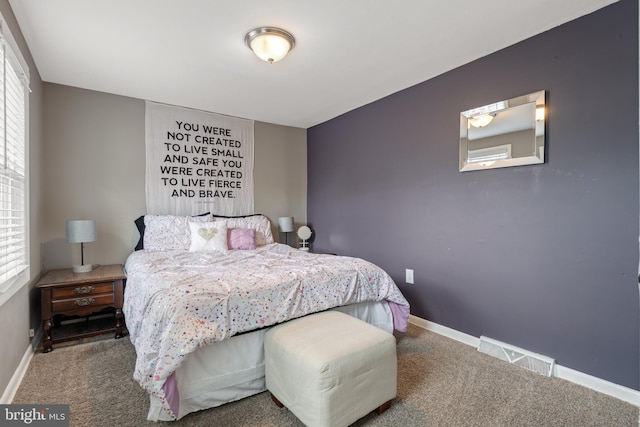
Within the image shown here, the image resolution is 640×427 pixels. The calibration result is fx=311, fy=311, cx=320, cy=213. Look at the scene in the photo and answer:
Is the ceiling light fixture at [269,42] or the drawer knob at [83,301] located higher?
the ceiling light fixture at [269,42]

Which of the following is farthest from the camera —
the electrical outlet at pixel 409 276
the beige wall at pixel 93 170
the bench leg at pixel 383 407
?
the electrical outlet at pixel 409 276

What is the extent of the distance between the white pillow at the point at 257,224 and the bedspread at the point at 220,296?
85 cm

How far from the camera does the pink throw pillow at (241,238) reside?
3.36 metres

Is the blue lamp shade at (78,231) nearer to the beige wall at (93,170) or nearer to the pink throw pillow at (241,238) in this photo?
the beige wall at (93,170)

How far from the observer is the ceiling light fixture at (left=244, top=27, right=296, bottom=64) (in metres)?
2.07

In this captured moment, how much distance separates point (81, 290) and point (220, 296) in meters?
1.60

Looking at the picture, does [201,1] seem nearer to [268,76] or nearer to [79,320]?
[268,76]

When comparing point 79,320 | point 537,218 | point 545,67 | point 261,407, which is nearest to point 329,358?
point 261,407

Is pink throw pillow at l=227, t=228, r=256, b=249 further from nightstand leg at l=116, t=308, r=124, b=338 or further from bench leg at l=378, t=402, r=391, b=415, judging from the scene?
bench leg at l=378, t=402, r=391, b=415

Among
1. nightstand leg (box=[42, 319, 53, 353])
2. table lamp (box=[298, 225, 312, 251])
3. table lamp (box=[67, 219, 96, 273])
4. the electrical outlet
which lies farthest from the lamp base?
the electrical outlet

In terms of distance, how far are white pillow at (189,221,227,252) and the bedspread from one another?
0.32 meters

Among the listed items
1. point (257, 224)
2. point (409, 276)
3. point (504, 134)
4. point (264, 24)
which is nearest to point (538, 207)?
point (504, 134)

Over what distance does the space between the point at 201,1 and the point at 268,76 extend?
1.02 metres

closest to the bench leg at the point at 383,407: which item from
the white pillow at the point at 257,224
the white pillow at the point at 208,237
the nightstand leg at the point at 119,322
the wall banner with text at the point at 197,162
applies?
the white pillow at the point at 208,237
